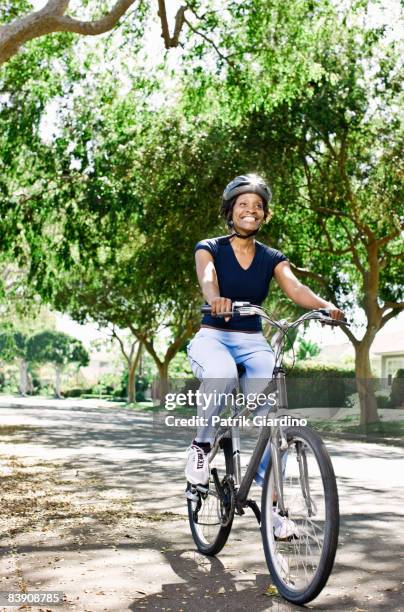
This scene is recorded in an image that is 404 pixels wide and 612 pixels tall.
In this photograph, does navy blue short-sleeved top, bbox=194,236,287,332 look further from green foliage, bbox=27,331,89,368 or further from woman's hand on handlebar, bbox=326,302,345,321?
green foliage, bbox=27,331,89,368

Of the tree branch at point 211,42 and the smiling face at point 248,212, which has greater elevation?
the tree branch at point 211,42

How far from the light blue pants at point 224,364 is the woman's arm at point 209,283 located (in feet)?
0.97

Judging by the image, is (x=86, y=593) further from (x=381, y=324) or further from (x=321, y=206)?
(x=381, y=324)

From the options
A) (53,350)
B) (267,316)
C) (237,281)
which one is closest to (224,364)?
(267,316)

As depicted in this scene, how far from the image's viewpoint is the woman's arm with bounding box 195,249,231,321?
180 inches

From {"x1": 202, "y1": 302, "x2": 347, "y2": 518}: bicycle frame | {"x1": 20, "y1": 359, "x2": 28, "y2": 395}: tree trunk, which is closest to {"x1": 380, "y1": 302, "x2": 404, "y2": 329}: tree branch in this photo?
{"x1": 202, "y1": 302, "x2": 347, "y2": 518}: bicycle frame

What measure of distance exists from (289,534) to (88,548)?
69.6 inches

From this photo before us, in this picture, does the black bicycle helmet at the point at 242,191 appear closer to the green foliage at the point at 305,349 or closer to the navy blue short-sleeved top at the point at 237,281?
the navy blue short-sleeved top at the point at 237,281

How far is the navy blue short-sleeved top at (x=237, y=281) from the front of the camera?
17.0ft

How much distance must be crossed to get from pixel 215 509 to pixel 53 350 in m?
84.3

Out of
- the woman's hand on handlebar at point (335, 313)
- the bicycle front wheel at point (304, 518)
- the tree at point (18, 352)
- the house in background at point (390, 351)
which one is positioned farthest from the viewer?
the tree at point (18, 352)

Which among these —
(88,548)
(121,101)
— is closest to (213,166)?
(121,101)

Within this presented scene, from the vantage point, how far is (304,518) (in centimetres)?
432

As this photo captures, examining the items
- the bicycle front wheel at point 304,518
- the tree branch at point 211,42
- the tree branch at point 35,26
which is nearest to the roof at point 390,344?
the tree branch at point 211,42
